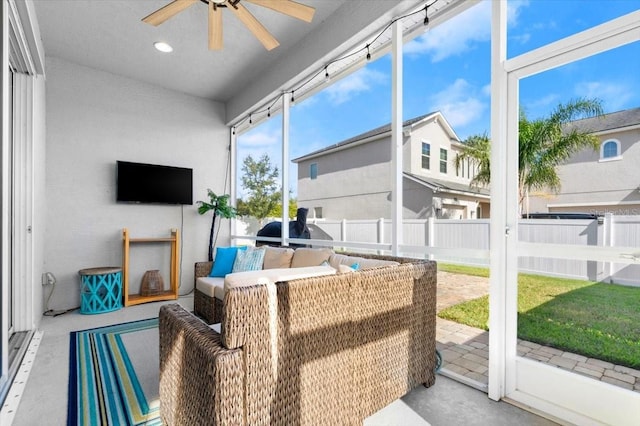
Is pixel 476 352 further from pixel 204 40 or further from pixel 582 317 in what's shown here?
pixel 204 40

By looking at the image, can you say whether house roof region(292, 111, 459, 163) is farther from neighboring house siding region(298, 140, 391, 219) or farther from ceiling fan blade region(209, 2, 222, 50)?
ceiling fan blade region(209, 2, 222, 50)

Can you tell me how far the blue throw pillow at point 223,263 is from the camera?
12.1ft

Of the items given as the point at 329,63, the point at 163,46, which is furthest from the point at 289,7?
the point at 163,46

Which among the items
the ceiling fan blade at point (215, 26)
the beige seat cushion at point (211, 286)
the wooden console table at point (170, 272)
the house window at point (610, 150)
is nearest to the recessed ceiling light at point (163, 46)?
the ceiling fan blade at point (215, 26)

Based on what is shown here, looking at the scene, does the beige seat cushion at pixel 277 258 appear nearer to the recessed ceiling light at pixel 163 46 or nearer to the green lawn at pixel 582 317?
the green lawn at pixel 582 317

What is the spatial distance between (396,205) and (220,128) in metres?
3.85

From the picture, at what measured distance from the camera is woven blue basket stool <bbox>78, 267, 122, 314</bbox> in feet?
12.6

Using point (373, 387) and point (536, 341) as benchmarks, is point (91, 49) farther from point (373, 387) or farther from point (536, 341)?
point (536, 341)

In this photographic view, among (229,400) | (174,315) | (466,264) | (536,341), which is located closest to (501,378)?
(536,341)

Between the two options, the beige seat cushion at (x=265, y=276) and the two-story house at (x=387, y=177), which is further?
the two-story house at (x=387, y=177)

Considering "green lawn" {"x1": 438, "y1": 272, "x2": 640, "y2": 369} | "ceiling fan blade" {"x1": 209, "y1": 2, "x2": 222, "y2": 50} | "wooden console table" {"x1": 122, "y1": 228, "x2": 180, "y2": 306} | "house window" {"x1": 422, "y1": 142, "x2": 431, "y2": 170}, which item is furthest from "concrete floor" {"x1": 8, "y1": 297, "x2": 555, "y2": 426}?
"ceiling fan blade" {"x1": 209, "y1": 2, "x2": 222, "y2": 50}

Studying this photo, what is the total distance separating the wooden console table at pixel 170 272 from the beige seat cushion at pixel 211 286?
124cm

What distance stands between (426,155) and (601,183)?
114 cm

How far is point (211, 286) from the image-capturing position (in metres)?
3.29
